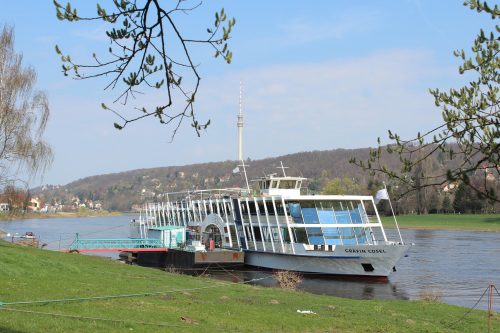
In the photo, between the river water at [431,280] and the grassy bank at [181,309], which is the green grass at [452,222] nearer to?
the river water at [431,280]

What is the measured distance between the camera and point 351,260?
1409 inches

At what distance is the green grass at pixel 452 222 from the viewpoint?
86125 millimetres

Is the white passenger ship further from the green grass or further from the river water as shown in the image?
the green grass

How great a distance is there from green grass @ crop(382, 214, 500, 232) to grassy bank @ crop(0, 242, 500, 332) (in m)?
67.0

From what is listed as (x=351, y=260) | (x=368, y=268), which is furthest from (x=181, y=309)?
(x=368, y=268)

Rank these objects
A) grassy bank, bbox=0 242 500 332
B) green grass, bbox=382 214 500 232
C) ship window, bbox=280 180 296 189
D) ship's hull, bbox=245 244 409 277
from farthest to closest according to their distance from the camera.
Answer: green grass, bbox=382 214 500 232, ship window, bbox=280 180 296 189, ship's hull, bbox=245 244 409 277, grassy bank, bbox=0 242 500 332

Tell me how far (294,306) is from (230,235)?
26.9m

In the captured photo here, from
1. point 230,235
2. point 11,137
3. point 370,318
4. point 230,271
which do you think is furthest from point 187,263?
point 370,318

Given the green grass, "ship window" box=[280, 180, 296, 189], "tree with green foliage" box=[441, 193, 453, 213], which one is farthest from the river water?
"tree with green foliage" box=[441, 193, 453, 213]

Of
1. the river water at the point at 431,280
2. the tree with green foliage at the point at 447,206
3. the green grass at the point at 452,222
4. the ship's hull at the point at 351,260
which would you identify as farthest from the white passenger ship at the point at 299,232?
the tree with green foliage at the point at 447,206

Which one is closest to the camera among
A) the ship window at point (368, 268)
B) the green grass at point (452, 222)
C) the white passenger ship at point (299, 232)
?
the ship window at point (368, 268)

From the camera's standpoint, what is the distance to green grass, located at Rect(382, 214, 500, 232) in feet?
283

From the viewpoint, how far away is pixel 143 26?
585cm

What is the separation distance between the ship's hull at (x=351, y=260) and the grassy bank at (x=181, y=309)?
12985mm
